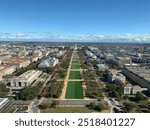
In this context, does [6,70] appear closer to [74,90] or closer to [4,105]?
[74,90]

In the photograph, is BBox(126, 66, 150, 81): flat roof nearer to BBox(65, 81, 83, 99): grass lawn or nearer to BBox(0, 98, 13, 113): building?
BBox(65, 81, 83, 99): grass lawn

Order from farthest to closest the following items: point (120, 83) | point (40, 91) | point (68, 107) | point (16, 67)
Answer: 1. point (16, 67)
2. point (120, 83)
3. point (40, 91)
4. point (68, 107)

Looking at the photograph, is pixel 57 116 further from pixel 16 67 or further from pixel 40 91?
pixel 16 67

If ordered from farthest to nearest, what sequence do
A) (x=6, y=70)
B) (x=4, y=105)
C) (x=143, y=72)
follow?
1. (x=6, y=70)
2. (x=143, y=72)
3. (x=4, y=105)

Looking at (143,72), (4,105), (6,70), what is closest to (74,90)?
(143,72)

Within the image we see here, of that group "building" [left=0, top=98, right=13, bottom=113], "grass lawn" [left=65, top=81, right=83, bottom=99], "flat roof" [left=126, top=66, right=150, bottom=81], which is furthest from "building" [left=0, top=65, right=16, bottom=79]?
"building" [left=0, top=98, right=13, bottom=113]

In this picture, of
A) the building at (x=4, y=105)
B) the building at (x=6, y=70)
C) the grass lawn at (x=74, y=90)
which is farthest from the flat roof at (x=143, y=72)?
the building at (x=4, y=105)

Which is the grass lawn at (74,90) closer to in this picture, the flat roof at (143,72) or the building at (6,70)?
the flat roof at (143,72)

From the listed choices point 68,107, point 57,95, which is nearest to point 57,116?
point 68,107
